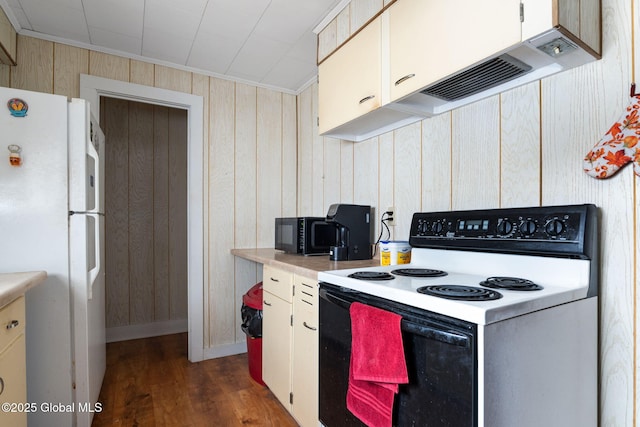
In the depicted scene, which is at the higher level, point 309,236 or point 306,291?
point 309,236

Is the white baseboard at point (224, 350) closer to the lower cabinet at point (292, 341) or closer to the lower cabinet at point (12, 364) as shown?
the lower cabinet at point (292, 341)

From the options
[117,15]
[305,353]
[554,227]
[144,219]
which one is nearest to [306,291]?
[305,353]

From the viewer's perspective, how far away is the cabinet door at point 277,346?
Result: 1.84 metres

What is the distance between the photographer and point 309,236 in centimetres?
229

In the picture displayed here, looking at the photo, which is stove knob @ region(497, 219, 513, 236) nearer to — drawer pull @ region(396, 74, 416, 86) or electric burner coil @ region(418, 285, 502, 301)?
electric burner coil @ region(418, 285, 502, 301)

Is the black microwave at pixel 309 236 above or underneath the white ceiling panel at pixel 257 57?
underneath

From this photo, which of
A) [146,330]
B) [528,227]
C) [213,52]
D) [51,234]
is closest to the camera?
[528,227]

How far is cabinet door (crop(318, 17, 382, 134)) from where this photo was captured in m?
1.62

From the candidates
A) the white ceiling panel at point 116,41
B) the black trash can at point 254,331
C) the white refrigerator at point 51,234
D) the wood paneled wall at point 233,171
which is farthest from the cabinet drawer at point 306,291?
the white ceiling panel at point 116,41

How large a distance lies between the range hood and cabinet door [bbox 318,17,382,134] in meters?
0.17

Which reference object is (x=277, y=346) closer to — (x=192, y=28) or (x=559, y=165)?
(x=559, y=165)

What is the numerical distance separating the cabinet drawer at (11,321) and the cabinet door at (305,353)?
3.70 feet

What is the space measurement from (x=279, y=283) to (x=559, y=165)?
1435 mm

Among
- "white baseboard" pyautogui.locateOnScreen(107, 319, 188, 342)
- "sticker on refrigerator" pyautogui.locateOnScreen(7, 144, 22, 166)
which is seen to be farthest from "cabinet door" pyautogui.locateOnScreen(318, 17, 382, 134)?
"white baseboard" pyautogui.locateOnScreen(107, 319, 188, 342)
